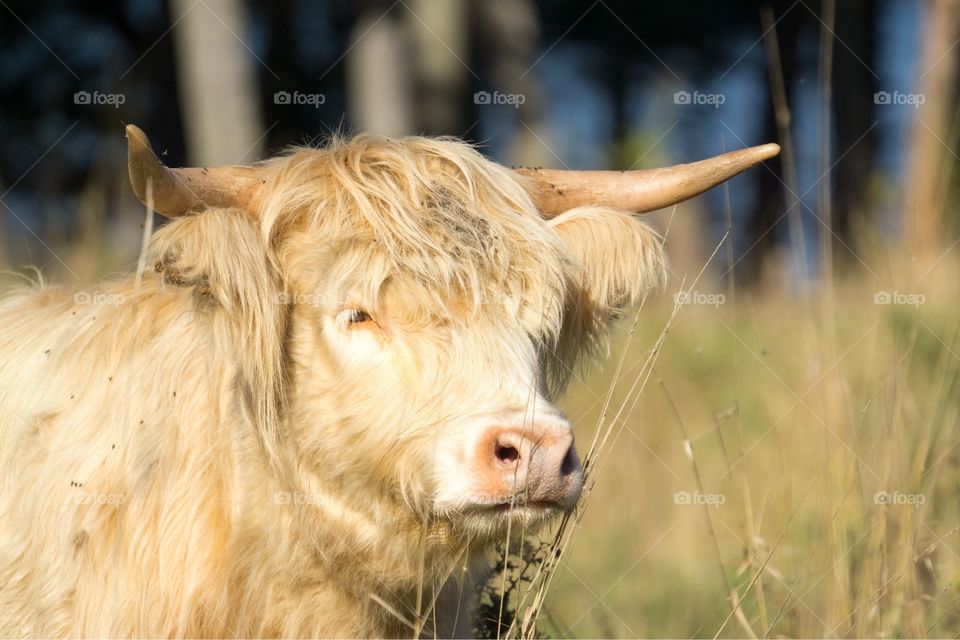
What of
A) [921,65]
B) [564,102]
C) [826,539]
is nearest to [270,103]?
[921,65]

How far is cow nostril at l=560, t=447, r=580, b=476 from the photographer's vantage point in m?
3.08

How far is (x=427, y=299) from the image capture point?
3420 millimetres

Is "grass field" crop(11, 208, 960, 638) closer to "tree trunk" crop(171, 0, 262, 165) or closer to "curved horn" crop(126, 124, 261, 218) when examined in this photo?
"curved horn" crop(126, 124, 261, 218)

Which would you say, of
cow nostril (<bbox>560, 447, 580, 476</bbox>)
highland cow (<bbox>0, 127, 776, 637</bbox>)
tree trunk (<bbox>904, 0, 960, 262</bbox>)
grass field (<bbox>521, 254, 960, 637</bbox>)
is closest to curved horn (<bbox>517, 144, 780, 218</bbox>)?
highland cow (<bbox>0, 127, 776, 637</bbox>)

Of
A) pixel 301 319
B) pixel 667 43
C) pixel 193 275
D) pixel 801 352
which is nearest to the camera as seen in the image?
pixel 193 275

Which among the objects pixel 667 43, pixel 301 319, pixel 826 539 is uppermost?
pixel 667 43

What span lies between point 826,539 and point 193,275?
9.58 feet

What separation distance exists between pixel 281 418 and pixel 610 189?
4.53ft

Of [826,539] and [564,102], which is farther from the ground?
[564,102]

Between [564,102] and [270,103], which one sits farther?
[564,102]

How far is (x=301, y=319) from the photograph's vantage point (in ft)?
11.6

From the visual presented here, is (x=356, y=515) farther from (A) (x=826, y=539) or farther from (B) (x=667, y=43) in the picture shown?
(B) (x=667, y=43)

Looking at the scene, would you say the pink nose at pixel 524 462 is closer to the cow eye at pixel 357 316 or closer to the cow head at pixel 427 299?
the cow head at pixel 427 299

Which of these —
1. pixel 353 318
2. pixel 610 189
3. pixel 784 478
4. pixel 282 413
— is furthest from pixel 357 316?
pixel 784 478
